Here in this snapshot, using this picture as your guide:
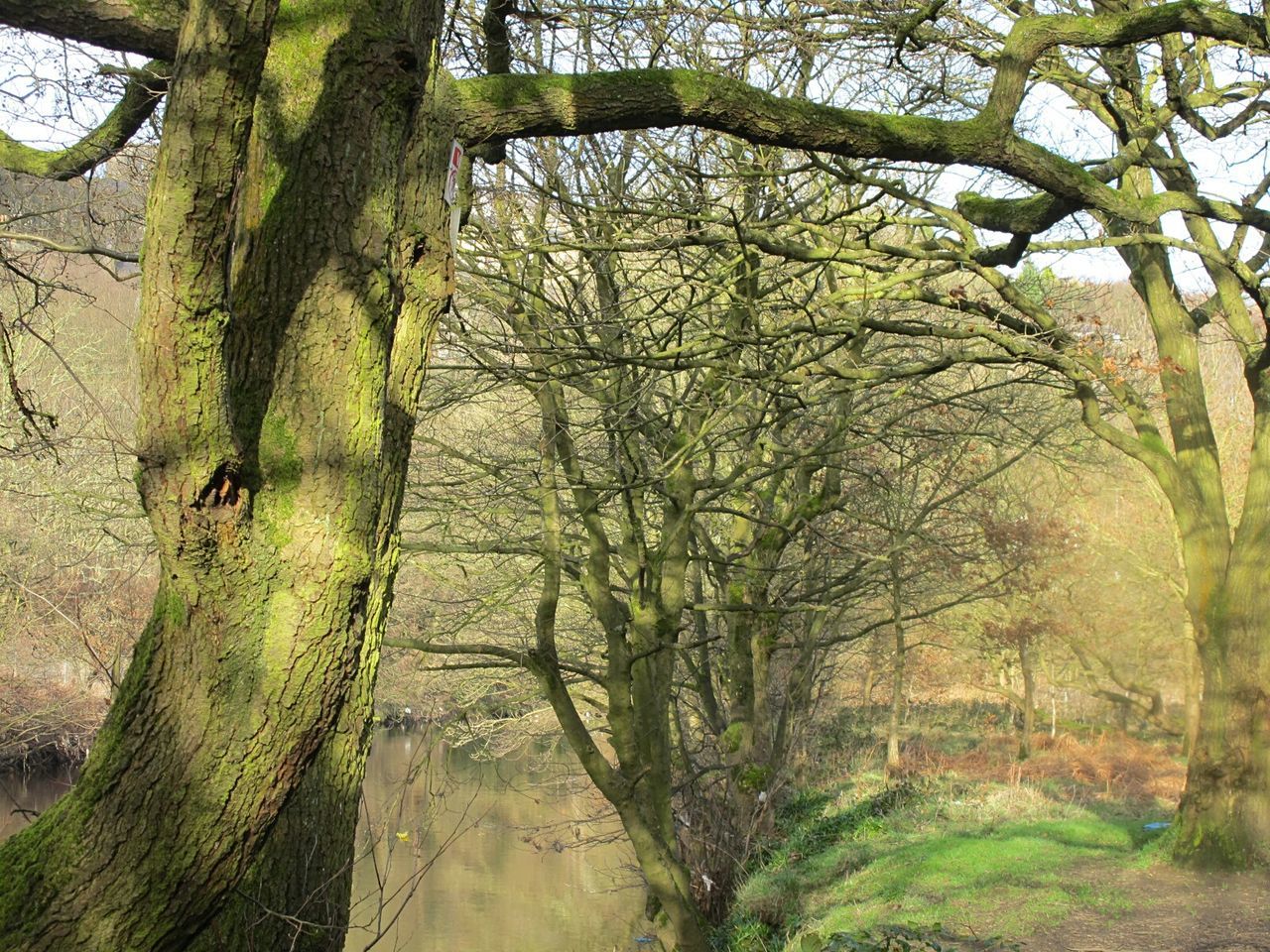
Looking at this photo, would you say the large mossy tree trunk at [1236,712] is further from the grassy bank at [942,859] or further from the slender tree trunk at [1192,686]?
the slender tree trunk at [1192,686]

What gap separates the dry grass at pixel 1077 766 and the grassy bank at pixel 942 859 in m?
0.13

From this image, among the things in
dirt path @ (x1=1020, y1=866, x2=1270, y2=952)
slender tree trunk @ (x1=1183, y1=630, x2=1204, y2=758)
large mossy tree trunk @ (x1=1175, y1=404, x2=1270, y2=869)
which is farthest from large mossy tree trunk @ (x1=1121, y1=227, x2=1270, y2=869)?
slender tree trunk @ (x1=1183, y1=630, x2=1204, y2=758)

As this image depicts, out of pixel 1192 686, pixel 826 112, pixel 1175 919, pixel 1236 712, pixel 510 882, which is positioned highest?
pixel 826 112

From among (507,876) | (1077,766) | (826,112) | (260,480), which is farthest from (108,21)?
(1077,766)

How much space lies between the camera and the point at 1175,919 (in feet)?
27.5

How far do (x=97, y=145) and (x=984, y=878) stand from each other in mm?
9095

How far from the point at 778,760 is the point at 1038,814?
3.31 metres

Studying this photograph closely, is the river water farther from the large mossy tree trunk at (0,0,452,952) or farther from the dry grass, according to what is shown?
the large mossy tree trunk at (0,0,452,952)

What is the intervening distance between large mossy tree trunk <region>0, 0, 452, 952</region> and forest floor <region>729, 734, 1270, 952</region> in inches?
150

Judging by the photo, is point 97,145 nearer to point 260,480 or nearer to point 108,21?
point 108,21

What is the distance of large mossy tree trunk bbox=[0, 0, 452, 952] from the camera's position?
7.57 feet

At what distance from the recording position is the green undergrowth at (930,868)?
8.60 m

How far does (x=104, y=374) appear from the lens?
11.9 metres

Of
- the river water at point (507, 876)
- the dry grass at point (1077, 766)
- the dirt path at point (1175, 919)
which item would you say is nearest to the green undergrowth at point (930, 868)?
the dirt path at point (1175, 919)
